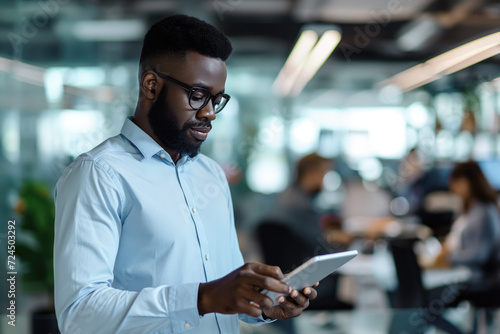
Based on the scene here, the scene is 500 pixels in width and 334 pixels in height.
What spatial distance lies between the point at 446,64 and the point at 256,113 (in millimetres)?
2483

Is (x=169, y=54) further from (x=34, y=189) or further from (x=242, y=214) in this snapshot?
(x=242, y=214)

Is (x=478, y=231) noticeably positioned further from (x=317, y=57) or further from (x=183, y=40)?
(x=183, y=40)

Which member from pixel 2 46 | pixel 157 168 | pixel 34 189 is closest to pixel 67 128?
pixel 2 46

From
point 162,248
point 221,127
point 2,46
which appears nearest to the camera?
point 162,248

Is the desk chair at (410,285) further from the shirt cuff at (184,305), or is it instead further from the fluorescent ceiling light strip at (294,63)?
the shirt cuff at (184,305)

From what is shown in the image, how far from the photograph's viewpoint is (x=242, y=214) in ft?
19.1

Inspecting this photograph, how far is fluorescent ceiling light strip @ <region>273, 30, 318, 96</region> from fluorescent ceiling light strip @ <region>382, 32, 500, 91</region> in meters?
1.09

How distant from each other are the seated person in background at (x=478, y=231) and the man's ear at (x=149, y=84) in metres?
3.86

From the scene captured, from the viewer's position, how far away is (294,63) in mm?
6035

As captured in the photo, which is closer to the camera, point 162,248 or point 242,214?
point 162,248

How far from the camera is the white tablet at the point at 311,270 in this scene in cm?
96

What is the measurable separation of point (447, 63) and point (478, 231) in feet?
8.98

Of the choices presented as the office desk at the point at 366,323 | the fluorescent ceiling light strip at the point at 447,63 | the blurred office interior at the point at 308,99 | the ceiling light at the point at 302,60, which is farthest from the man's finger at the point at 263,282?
the fluorescent ceiling light strip at the point at 447,63

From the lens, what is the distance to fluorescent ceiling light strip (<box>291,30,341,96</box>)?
604 centimetres
